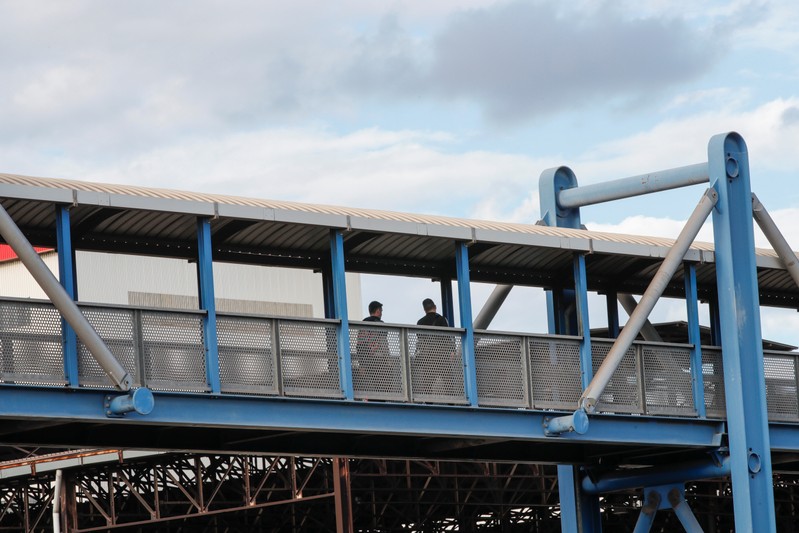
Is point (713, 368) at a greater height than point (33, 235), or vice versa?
point (33, 235)

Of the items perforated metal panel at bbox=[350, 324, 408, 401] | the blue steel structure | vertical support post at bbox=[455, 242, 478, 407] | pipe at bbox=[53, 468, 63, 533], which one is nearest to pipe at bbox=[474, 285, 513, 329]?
the blue steel structure

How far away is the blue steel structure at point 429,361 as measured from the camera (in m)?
20.2

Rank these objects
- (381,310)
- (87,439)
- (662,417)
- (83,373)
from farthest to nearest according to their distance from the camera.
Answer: (662,417), (381,310), (87,439), (83,373)

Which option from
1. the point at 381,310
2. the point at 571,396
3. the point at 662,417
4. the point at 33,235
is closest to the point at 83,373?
the point at 33,235

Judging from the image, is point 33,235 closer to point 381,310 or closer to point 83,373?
point 83,373

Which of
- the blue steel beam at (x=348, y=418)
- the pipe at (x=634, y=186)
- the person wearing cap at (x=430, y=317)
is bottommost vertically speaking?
the blue steel beam at (x=348, y=418)

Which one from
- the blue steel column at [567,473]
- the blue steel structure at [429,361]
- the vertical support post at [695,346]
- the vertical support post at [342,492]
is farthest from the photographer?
the vertical support post at [342,492]

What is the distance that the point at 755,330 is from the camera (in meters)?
26.6

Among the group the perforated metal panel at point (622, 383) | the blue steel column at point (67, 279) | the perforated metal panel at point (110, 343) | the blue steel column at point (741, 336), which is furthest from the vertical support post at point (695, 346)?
the blue steel column at point (67, 279)

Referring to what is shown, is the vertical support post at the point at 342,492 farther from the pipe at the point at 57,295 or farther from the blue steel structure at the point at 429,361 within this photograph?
the pipe at the point at 57,295

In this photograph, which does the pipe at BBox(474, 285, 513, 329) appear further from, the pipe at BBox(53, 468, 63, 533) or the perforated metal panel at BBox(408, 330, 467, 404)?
the pipe at BBox(53, 468, 63, 533)

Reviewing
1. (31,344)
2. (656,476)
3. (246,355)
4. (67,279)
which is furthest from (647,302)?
(31,344)

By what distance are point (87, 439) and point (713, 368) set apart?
11.6m

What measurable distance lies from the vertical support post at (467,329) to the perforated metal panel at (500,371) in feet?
0.94
